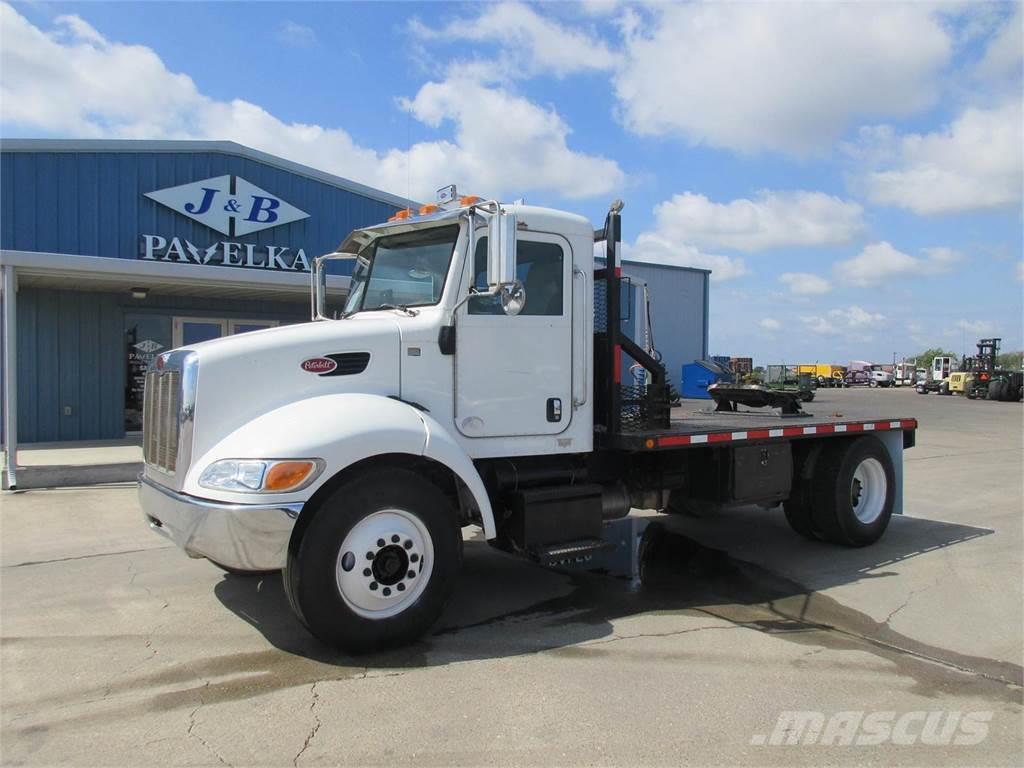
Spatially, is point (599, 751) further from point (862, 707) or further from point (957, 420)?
point (957, 420)

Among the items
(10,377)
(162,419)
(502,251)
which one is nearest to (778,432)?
(502,251)

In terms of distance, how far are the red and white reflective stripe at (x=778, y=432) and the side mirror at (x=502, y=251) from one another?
1876 millimetres

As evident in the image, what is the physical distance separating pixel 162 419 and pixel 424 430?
66.6 inches

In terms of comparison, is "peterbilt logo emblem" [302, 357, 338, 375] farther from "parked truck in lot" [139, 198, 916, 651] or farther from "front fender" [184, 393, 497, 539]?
"front fender" [184, 393, 497, 539]

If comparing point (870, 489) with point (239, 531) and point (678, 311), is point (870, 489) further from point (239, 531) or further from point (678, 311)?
point (678, 311)

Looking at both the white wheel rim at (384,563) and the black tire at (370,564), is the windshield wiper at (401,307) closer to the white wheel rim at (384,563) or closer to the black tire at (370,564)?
the black tire at (370,564)

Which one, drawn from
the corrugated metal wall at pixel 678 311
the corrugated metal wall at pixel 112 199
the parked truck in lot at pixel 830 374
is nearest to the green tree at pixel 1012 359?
the parked truck in lot at pixel 830 374

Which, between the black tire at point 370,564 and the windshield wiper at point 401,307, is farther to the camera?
the windshield wiper at point 401,307

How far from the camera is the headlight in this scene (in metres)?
4.09

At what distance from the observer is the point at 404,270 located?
5477 millimetres

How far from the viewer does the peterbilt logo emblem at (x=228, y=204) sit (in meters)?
13.4

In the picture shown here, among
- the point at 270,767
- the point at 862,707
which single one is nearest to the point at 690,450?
the point at 862,707

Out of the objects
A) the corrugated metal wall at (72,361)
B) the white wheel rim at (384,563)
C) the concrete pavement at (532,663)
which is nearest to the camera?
the concrete pavement at (532,663)

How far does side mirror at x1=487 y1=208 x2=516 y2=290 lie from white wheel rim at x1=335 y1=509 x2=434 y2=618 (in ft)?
4.87
